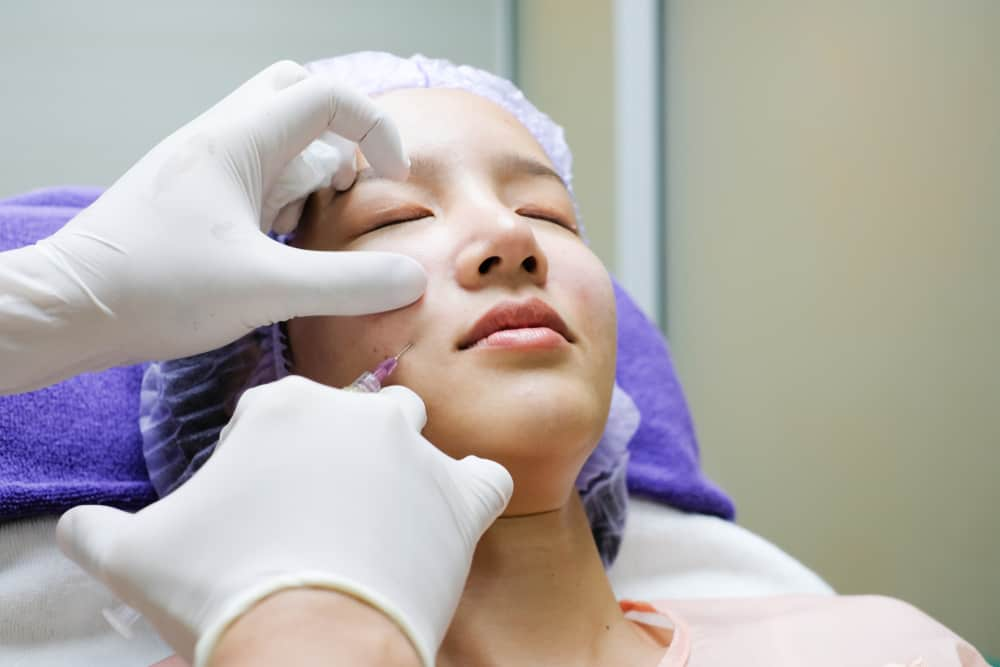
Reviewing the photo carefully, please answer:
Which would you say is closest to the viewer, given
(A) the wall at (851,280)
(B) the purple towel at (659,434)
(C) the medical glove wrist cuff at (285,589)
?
(C) the medical glove wrist cuff at (285,589)

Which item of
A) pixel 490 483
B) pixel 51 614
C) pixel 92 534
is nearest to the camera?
pixel 92 534

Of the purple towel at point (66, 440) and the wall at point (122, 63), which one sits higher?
the wall at point (122, 63)

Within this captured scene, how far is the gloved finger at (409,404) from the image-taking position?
820mm

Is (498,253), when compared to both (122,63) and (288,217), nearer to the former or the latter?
(288,217)

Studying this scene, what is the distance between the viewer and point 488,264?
1005mm

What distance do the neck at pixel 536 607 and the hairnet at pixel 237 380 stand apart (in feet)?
0.92

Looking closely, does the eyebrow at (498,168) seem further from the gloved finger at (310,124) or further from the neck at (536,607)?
the neck at (536,607)

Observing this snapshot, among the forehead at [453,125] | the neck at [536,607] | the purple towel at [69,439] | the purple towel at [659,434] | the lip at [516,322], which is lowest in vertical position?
the purple towel at [659,434]

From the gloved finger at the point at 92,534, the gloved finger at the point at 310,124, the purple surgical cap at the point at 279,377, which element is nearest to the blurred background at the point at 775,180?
the purple surgical cap at the point at 279,377

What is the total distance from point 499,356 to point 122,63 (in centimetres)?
142

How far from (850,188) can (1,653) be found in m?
1.58

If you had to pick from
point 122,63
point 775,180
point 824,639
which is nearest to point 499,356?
point 824,639

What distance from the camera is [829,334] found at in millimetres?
1830

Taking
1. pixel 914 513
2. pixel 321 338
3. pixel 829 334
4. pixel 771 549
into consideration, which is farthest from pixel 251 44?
pixel 914 513
